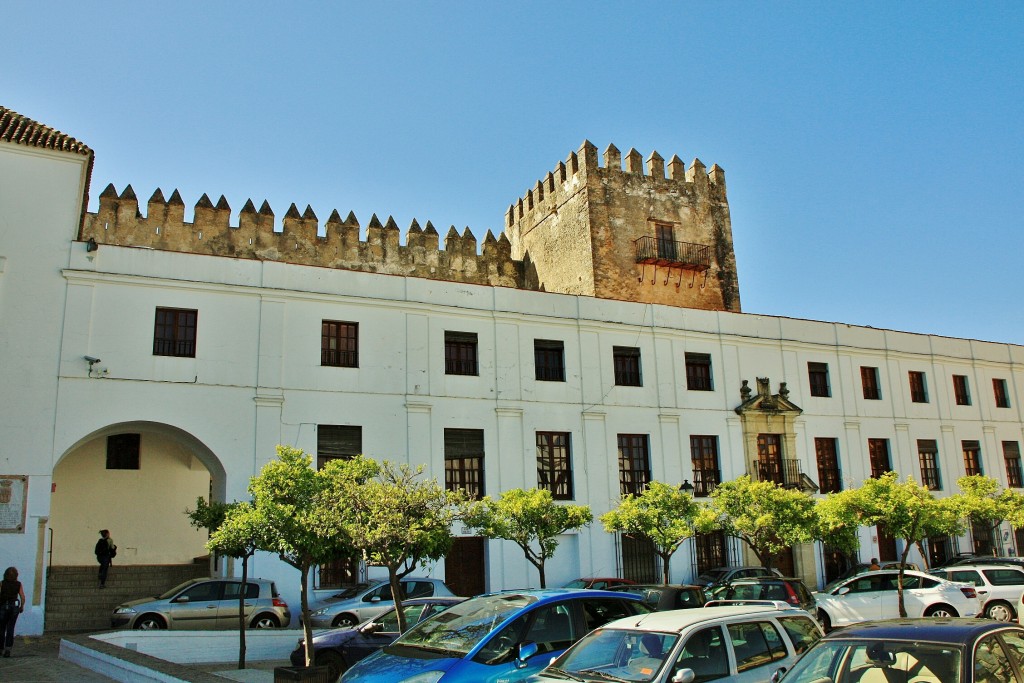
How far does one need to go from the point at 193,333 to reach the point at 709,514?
46.0ft

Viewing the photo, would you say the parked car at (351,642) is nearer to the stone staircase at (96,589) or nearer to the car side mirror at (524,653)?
the car side mirror at (524,653)

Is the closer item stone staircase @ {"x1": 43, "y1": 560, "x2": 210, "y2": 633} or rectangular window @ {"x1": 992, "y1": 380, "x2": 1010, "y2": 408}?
stone staircase @ {"x1": 43, "y1": 560, "x2": 210, "y2": 633}

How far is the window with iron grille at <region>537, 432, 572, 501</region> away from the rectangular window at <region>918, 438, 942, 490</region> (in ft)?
48.9

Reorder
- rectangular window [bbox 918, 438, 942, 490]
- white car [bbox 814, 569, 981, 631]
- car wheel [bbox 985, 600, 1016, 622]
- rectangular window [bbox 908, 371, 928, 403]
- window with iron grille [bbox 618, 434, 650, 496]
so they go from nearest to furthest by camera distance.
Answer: white car [bbox 814, 569, 981, 631]
car wheel [bbox 985, 600, 1016, 622]
window with iron grille [bbox 618, 434, 650, 496]
rectangular window [bbox 918, 438, 942, 490]
rectangular window [bbox 908, 371, 928, 403]

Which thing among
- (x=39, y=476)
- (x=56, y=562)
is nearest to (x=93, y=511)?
(x=56, y=562)

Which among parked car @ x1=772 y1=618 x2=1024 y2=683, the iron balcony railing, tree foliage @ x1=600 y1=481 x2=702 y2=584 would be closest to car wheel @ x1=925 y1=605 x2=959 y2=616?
tree foliage @ x1=600 y1=481 x2=702 y2=584

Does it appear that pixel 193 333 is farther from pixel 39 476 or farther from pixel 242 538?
pixel 242 538

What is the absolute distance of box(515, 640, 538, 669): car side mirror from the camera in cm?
888

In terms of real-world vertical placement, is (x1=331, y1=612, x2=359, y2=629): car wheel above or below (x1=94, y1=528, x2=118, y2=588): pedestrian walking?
below

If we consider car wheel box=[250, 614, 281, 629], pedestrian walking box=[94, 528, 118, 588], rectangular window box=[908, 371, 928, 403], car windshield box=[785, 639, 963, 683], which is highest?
rectangular window box=[908, 371, 928, 403]

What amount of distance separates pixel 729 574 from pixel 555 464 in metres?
5.73

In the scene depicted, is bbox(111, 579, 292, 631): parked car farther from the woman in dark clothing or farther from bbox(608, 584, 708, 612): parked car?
bbox(608, 584, 708, 612): parked car

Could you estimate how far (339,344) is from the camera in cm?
2366

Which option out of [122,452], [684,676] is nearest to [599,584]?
[684,676]
